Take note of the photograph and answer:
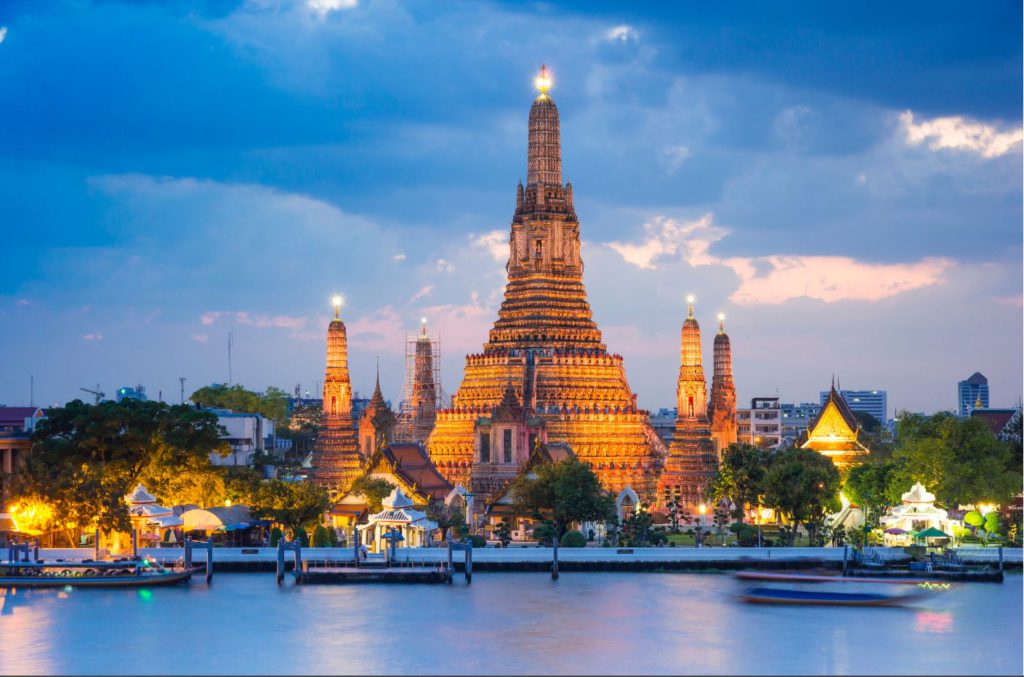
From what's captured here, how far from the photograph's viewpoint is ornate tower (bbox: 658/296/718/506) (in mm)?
111312

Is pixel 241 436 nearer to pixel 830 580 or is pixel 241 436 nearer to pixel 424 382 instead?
pixel 424 382

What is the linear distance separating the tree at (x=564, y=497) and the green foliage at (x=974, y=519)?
1833 cm

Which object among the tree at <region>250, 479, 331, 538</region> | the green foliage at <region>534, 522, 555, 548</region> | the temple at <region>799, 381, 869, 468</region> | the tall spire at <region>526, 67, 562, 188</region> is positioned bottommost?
the green foliage at <region>534, 522, 555, 548</region>

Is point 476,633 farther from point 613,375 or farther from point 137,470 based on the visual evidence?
point 613,375

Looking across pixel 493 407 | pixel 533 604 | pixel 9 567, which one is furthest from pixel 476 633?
pixel 493 407

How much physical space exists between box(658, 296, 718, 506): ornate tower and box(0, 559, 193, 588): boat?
4306 centimetres

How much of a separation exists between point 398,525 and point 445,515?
15.3 m

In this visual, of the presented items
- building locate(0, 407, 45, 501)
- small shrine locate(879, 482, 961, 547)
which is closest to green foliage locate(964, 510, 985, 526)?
small shrine locate(879, 482, 961, 547)

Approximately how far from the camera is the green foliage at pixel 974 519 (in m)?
86.6

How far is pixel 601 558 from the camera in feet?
264

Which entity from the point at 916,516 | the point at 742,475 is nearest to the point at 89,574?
the point at 742,475

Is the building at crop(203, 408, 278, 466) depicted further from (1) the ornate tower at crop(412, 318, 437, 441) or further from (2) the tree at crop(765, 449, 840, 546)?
(2) the tree at crop(765, 449, 840, 546)

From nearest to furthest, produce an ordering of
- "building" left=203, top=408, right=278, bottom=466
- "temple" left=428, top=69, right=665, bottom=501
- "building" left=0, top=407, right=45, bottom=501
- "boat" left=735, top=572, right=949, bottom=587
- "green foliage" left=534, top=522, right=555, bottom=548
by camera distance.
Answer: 1. "boat" left=735, top=572, right=949, bottom=587
2. "building" left=0, top=407, right=45, bottom=501
3. "green foliage" left=534, top=522, right=555, bottom=548
4. "temple" left=428, top=69, right=665, bottom=501
5. "building" left=203, top=408, right=278, bottom=466

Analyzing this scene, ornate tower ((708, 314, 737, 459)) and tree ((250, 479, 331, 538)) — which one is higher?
ornate tower ((708, 314, 737, 459))
